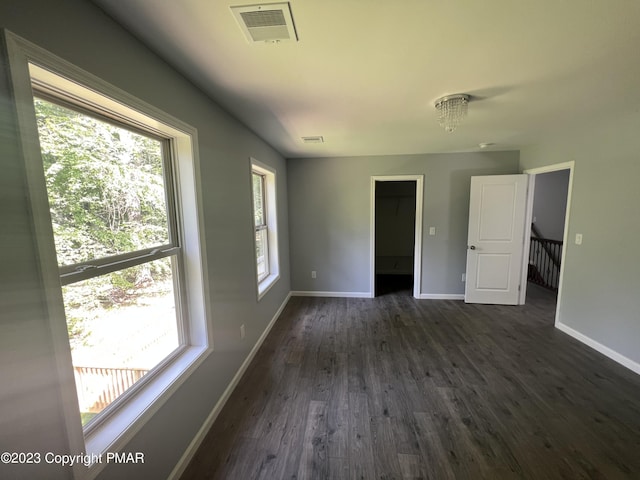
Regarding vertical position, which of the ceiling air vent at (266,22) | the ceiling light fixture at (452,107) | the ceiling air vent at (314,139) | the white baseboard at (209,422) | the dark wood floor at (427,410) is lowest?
the dark wood floor at (427,410)

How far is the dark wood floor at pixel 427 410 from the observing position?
1.50 m

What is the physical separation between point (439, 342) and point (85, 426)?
2.97 meters

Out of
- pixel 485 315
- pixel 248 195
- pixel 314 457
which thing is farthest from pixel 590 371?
pixel 248 195

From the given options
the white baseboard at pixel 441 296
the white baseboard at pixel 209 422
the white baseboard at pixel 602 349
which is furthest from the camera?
the white baseboard at pixel 441 296

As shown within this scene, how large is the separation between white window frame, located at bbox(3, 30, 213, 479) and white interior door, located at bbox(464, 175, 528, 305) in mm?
3755

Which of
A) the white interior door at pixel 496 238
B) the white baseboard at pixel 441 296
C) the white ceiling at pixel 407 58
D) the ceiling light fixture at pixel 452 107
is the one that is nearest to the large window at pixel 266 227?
the white ceiling at pixel 407 58

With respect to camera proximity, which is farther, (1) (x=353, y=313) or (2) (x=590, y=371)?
(1) (x=353, y=313)

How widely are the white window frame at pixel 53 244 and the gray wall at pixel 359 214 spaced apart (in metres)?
2.62

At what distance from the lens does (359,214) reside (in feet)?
13.6

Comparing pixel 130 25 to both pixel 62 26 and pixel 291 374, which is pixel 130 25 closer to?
pixel 62 26

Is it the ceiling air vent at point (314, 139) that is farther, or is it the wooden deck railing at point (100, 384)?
the ceiling air vent at point (314, 139)

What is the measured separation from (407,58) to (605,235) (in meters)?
2.84

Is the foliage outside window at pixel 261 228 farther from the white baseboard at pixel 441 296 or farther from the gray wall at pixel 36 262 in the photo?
the white baseboard at pixel 441 296

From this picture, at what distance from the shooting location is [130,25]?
112cm
